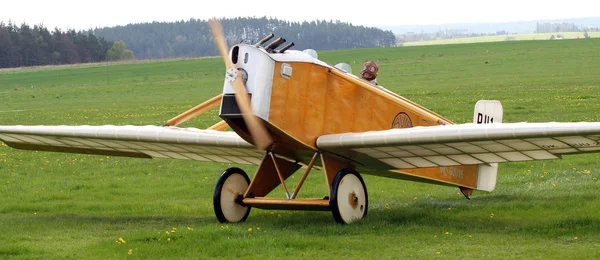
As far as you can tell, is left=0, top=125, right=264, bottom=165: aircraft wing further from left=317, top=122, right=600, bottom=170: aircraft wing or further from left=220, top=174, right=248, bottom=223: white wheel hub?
left=317, top=122, right=600, bottom=170: aircraft wing

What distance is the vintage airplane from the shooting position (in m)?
10.5

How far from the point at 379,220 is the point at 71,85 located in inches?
2492

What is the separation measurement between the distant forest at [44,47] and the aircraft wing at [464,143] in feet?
377

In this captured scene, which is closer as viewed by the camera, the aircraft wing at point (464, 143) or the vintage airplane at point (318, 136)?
the aircraft wing at point (464, 143)

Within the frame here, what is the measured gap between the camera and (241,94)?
1044 cm

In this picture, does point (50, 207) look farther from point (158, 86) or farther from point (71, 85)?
point (71, 85)

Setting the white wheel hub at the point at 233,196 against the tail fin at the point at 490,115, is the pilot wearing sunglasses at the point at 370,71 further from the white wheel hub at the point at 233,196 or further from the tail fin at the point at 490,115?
the white wheel hub at the point at 233,196

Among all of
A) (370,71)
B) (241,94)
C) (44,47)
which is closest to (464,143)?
(370,71)

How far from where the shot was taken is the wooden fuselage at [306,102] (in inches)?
416

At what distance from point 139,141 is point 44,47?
12202cm

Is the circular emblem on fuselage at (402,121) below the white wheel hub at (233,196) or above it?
above

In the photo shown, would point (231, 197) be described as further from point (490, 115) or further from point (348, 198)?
point (490, 115)

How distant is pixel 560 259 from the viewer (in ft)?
28.6

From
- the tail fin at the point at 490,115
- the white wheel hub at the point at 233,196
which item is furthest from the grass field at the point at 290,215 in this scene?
the tail fin at the point at 490,115
